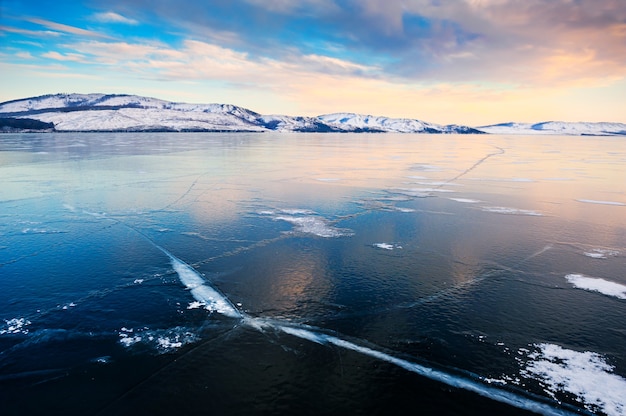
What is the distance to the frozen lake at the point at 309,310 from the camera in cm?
436

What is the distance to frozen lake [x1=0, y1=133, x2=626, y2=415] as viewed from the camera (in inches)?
172

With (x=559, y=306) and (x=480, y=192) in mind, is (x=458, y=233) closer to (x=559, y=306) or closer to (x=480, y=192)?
(x=559, y=306)

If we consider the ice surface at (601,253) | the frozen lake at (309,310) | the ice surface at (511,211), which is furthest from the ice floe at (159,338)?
the ice surface at (511,211)

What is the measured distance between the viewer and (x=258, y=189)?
16.9m

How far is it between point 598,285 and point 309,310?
211 inches

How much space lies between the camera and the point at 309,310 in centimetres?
616

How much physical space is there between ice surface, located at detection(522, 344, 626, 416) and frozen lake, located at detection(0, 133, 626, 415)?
0.02 meters

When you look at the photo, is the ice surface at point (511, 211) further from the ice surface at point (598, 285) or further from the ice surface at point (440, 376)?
the ice surface at point (440, 376)

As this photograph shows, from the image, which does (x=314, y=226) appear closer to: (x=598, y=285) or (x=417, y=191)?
(x=598, y=285)

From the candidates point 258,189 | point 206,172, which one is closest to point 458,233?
point 258,189

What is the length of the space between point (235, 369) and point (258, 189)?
41.1 feet

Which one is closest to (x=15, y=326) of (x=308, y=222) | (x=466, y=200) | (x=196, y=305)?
(x=196, y=305)

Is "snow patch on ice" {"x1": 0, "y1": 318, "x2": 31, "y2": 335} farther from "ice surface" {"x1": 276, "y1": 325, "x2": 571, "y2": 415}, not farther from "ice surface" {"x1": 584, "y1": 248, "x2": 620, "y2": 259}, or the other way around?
"ice surface" {"x1": 584, "y1": 248, "x2": 620, "y2": 259}

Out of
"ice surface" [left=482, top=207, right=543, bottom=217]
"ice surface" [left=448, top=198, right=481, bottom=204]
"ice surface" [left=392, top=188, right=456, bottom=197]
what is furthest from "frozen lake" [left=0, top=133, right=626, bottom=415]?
→ "ice surface" [left=392, top=188, right=456, bottom=197]
